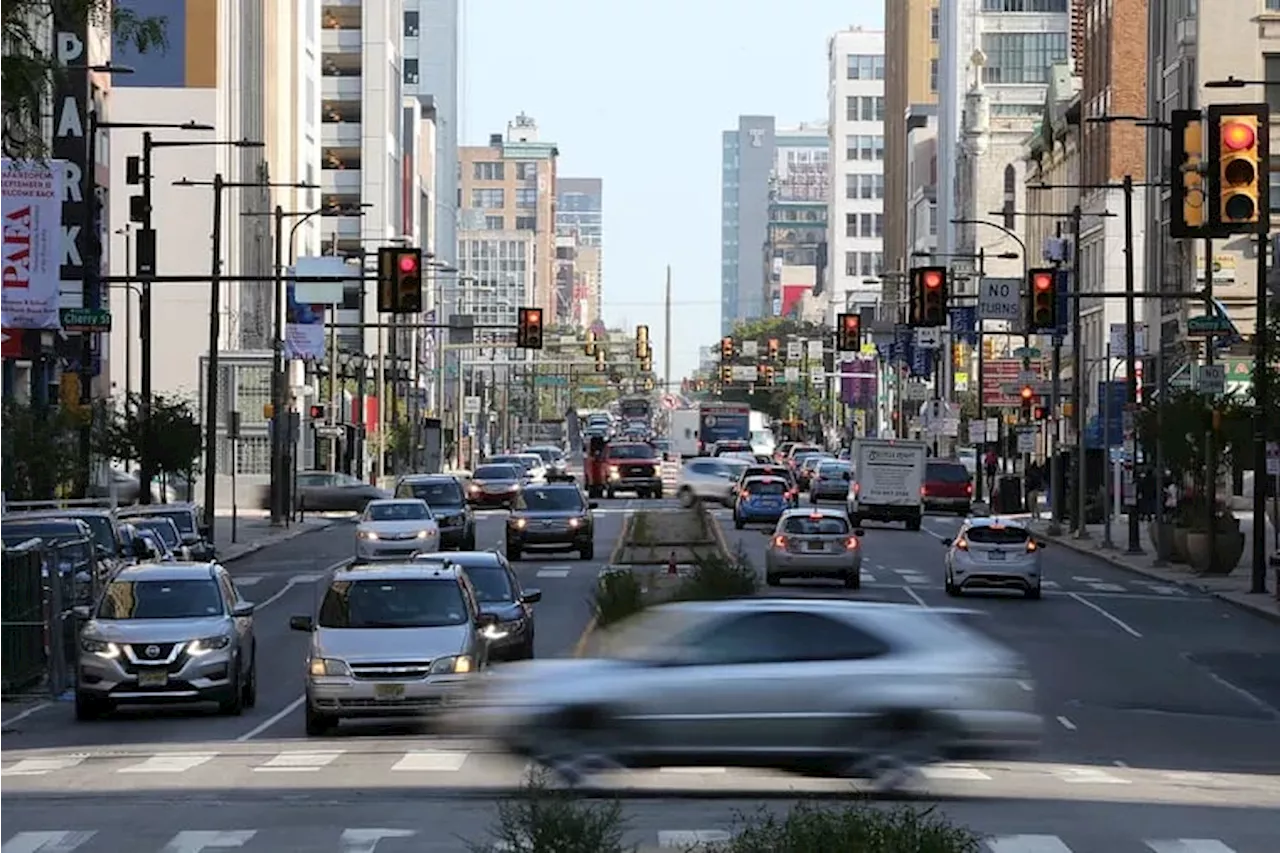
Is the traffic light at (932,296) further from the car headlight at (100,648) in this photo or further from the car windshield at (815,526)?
the car headlight at (100,648)

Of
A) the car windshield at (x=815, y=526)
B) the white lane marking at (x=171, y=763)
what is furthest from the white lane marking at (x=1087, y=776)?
the car windshield at (x=815, y=526)

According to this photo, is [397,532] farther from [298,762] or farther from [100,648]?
[298,762]

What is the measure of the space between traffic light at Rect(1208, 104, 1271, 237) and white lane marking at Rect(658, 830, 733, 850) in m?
8.17

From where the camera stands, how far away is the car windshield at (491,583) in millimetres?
31953

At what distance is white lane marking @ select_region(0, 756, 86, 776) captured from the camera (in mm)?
24141

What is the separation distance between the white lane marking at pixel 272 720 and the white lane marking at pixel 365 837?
8.68 m

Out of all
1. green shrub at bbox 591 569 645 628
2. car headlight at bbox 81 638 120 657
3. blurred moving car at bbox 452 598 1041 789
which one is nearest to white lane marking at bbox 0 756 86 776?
car headlight at bbox 81 638 120 657

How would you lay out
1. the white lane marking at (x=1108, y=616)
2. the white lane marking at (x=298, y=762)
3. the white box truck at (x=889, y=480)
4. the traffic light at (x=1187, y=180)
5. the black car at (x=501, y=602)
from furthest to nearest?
the white box truck at (x=889, y=480) < the white lane marking at (x=1108, y=616) < the black car at (x=501, y=602) < the traffic light at (x=1187, y=180) < the white lane marking at (x=298, y=762)

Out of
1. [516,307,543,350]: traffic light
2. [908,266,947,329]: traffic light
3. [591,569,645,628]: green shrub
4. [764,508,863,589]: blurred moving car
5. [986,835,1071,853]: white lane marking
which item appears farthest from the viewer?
[516,307,543,350]: traffic light

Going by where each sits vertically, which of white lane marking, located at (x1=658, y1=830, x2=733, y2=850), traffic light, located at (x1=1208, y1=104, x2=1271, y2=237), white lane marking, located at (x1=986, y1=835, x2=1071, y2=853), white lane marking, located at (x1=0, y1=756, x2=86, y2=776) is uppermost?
traffic light, located at (x1=1208, y1=104, x2=1271, y2=237)

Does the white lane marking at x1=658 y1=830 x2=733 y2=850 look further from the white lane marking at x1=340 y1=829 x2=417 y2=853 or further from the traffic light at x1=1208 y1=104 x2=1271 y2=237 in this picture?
the traffic light at x1=1208 y1=104 x2=1271 y2=237

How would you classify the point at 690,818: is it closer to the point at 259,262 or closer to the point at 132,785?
the point at 132,785

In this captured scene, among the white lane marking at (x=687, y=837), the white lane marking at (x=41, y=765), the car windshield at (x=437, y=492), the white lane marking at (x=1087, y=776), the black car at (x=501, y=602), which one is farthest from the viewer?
the car windshield at (x=437, y=492)

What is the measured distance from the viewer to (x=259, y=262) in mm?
118375
